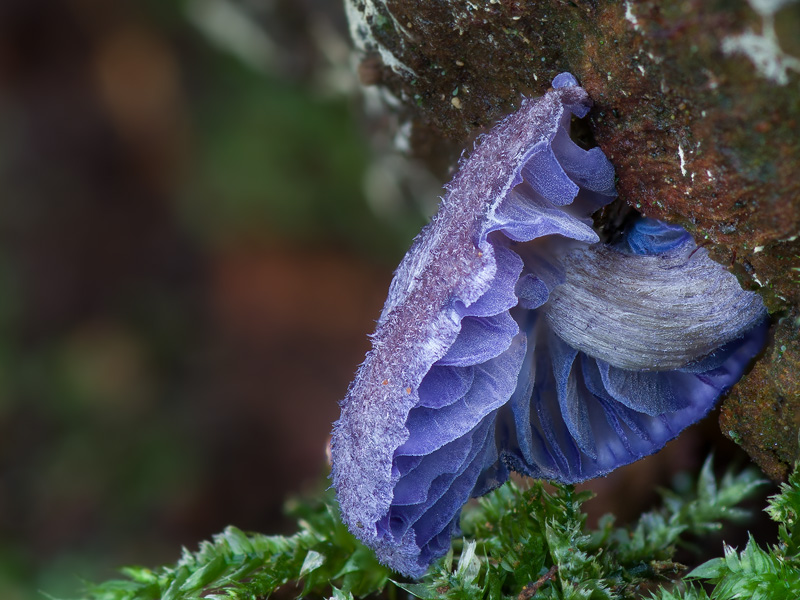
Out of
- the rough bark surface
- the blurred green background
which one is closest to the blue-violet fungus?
the rough bark surface

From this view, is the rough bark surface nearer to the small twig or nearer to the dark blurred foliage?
the small twig

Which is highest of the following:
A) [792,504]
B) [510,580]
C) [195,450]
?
[195,450]

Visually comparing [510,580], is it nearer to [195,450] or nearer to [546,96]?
[546,96]

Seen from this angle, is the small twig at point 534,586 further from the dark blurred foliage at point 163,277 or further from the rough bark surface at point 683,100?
the dark blurred foliage at point 163,277

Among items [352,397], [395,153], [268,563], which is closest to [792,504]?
[352,397]

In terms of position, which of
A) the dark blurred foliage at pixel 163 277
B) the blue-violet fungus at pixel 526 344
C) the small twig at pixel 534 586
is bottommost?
the small twig at pixel 534 586

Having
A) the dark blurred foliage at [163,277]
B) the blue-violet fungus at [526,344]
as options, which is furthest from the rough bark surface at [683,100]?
the dark blurred foliage at [163,277]
